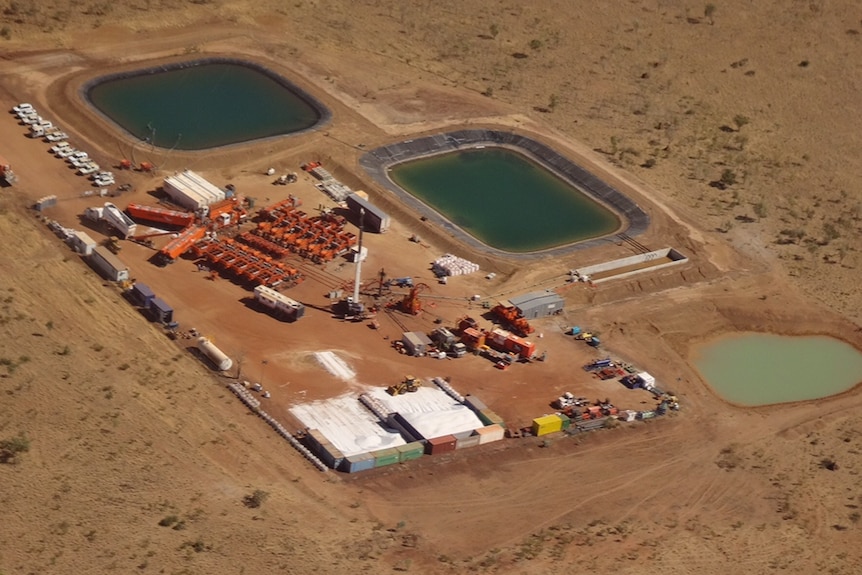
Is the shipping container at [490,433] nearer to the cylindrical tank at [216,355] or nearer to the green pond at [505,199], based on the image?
the cylindrical tank at [216,355]

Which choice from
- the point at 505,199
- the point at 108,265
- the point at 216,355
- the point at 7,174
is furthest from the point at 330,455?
the point at 505,199

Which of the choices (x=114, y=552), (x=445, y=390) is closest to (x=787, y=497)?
(x=445, y=390)

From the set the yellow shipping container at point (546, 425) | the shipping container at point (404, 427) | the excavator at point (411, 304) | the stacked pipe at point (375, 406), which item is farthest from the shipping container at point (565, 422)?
the excavator at point (411, 304)

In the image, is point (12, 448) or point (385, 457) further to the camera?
point (385, 457)

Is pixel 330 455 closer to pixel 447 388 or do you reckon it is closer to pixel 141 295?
pixel 447 388

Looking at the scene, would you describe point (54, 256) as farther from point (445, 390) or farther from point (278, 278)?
point (445, 390)

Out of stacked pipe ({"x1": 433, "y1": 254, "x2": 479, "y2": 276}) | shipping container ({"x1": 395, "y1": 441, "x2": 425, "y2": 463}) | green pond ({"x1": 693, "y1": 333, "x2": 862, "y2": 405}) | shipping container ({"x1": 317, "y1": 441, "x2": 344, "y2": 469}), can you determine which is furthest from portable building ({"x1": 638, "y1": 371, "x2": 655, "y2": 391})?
shipping container ({"x1": 317, "y1": 441, "x2": 344, "y2": 469})

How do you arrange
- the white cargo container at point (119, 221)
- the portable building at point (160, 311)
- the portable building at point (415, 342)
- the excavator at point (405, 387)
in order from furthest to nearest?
the white cargo container at point (119, 221) → the portable building at point (415, 342) → the portable building at point (160, 311) → the excavator at point (405, 387)
